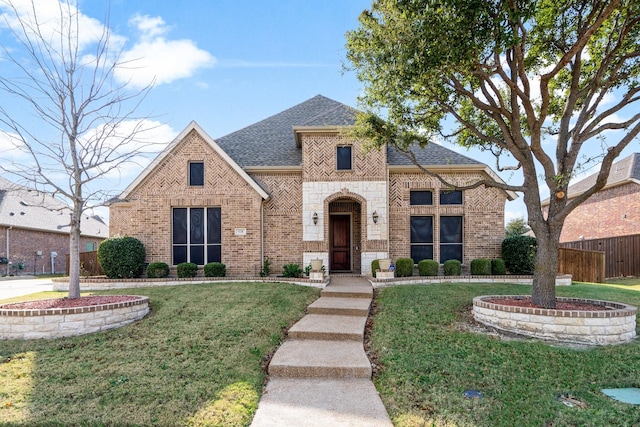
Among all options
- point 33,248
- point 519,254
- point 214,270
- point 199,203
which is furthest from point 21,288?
point 519,254

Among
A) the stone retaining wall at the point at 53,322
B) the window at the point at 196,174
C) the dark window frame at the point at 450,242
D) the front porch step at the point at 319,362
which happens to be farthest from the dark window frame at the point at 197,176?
the dark window frame at the point at 450,242

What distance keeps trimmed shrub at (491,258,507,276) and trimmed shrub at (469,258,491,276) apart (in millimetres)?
429

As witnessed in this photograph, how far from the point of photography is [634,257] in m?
16.3

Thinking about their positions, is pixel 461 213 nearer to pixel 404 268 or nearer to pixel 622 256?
pixel 404 268

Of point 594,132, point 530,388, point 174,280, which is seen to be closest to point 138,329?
point 174,280

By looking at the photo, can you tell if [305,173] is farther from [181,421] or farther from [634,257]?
[634,257]

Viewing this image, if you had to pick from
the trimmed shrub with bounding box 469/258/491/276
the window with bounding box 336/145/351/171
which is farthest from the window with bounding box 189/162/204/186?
the trimmed shrub with bounding box 469/258/491/276

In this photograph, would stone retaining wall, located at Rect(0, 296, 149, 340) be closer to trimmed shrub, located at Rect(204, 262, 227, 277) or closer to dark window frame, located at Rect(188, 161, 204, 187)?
trimmed shrub, located at Rect(204, 262, 227, 277)

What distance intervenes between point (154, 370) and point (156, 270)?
8.16 m

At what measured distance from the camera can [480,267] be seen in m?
12.9

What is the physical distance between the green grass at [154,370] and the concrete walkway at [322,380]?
0.27m

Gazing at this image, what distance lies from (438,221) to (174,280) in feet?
32.6

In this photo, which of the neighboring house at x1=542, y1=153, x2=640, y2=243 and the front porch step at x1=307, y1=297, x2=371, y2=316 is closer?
the front porch step at x1=307, y1=297, x2=371, y2=316

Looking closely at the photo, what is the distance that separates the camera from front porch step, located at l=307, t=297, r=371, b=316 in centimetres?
842
